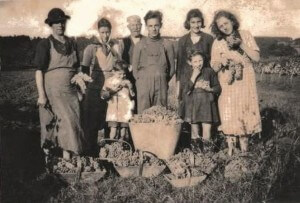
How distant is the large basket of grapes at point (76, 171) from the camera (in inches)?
199

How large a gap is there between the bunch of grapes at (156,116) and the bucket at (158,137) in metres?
0.05

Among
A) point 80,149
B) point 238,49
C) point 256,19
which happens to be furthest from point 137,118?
point 256,19

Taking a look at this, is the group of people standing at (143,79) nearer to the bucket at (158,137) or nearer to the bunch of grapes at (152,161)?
the bucket at (158,137)

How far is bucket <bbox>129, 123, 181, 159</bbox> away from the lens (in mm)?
5379

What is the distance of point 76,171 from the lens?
5.06 meters

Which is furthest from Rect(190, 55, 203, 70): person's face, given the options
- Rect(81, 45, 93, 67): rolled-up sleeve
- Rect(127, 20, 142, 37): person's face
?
Rect(81, 45, 93, 67): rolled-up sleeve

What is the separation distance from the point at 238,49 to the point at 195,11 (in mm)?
755

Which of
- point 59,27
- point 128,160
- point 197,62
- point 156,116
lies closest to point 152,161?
point 128,160

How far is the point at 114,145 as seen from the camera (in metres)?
5.52

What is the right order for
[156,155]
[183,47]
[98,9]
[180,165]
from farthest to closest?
[98,9], [183,47], [156,155], [180,165]

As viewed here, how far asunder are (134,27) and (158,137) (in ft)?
4.94

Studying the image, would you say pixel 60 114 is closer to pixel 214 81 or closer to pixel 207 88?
pixel 207 88

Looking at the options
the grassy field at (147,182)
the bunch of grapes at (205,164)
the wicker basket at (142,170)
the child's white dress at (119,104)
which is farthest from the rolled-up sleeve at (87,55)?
the bunch of grapes at (205,164)

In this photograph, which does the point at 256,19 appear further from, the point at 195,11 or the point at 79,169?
the point at 79,169
